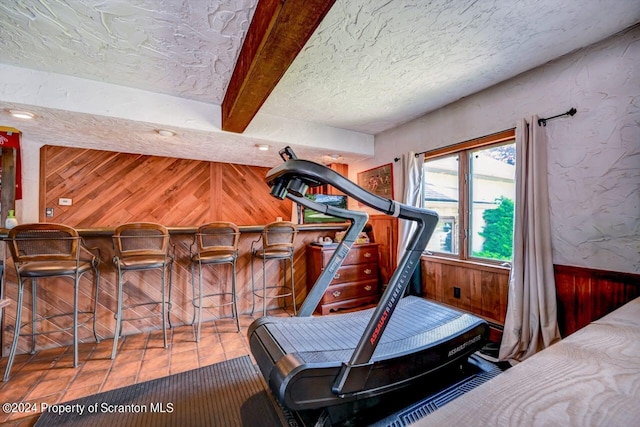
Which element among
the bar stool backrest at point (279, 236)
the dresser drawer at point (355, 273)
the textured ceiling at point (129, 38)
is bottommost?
the dresser drawer at point (355, 273)

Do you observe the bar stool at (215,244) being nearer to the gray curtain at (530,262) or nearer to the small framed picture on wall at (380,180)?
the small framed picture on wall at (380,180)

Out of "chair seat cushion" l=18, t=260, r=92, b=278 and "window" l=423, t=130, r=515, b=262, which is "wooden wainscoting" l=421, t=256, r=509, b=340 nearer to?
"window" l=423, t=130, r=515, b=262

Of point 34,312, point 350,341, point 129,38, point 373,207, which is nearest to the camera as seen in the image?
point 373,207

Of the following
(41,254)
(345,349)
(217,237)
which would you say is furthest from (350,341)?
(41,254)

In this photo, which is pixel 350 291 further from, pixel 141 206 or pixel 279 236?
pixel 141 206

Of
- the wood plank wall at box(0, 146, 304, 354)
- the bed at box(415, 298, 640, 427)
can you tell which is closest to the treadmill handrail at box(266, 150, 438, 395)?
the bed at box(415, 298, 640, 427)

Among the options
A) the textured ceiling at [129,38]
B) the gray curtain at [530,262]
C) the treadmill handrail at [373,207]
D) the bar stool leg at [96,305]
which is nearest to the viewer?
the treadmill handrail at [373,207]

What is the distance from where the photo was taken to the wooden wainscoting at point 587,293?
1730mm

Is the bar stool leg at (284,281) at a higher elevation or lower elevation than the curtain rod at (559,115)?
lower

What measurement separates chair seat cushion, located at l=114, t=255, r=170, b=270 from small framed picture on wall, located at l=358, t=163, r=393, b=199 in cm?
262

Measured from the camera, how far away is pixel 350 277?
11.0 ft

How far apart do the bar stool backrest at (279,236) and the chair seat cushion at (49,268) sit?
1.54 m

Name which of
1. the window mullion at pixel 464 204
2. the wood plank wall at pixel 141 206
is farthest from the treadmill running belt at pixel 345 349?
the wood plank wall at pixel 141 206

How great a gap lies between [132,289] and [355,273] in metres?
2.49
